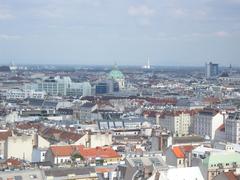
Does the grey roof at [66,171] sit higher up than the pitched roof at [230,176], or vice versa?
the pitched roof at [230,176]

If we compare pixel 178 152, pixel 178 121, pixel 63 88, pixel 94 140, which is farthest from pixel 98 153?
pixel 63 88

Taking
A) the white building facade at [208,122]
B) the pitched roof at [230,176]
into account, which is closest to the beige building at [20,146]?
the pitched roof at [230,176]

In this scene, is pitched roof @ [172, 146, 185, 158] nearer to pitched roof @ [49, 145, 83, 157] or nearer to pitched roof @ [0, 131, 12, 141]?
pitched roof @ [49, 145, 83, 157]

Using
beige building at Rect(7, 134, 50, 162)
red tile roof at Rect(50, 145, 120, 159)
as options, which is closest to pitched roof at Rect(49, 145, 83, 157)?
red tile roof at Rect(50, 145, 120, 159)

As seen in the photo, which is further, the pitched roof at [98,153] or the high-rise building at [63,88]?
the high-rise building at [63,88]

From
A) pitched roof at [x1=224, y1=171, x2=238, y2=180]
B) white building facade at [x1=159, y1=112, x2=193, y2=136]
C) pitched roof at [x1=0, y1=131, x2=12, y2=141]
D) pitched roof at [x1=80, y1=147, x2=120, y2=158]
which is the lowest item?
white building facade at [x1=159, y1=112, x2=193, y2=136]

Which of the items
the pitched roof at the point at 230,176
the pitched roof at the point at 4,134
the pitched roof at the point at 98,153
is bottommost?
the pitched roof at the point at 98,153

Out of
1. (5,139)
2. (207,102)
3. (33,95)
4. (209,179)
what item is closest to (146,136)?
(5,139)

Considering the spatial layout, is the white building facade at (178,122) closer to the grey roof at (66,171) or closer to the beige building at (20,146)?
the beige building at (20,146)

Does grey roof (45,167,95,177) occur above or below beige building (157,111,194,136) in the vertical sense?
above

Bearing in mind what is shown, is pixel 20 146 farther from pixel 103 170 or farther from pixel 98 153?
pixel 103 170

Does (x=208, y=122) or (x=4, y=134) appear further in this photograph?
(x=208, y=122)

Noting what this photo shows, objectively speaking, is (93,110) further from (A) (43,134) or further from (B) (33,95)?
(B) (33,95)
